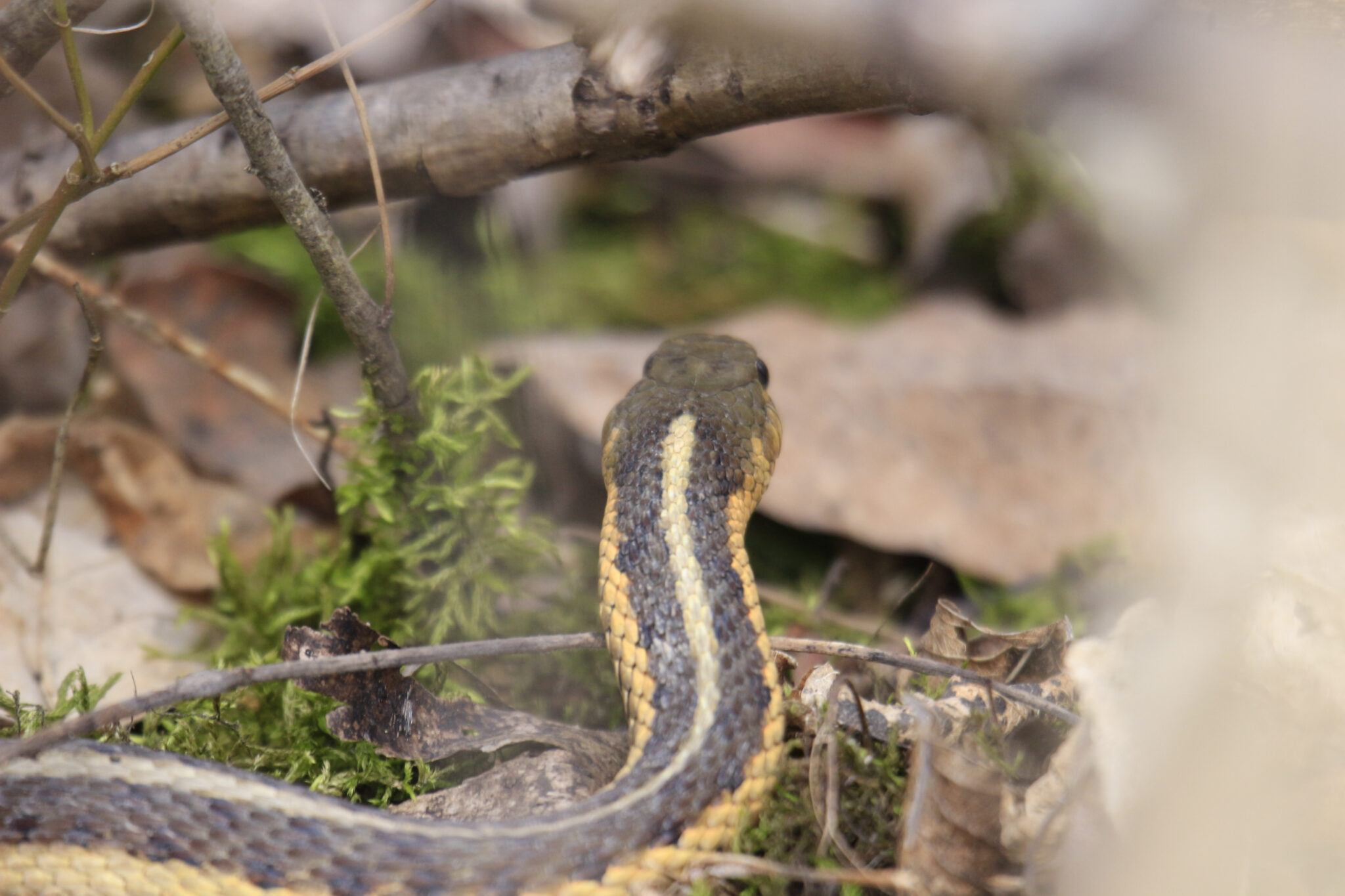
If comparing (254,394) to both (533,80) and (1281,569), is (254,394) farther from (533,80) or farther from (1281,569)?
(1281,569)

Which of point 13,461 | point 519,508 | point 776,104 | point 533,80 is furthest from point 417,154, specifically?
point 13,461

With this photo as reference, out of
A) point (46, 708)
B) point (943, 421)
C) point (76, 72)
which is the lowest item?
point (46, 708)

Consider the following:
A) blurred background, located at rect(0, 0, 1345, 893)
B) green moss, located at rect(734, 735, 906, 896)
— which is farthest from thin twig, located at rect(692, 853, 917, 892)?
blurred background, located at rect(0, 0, 1345, 893)

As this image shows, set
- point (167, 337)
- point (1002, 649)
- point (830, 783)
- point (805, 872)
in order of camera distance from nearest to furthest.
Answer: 1. point (805, 872)
2. point (830, 783)
3. point (1002, 649)
4. point (167, 337)

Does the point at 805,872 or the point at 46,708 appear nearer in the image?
the point at 805,872

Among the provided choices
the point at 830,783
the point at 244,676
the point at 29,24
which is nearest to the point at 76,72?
the point at 29,24

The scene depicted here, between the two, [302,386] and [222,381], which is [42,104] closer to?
[222,381]

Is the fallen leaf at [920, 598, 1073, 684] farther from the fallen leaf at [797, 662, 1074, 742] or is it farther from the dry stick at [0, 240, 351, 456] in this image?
the dry stick at [0, 240, 351, 456]

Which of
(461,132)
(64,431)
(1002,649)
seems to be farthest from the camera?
(64,431)
